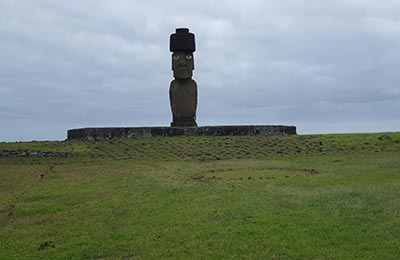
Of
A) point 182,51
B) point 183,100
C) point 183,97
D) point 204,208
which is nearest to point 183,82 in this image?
point 183,97

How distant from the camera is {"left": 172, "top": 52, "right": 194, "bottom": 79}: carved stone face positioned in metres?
28.5

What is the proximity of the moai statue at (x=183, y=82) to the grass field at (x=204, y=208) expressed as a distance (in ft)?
26.6

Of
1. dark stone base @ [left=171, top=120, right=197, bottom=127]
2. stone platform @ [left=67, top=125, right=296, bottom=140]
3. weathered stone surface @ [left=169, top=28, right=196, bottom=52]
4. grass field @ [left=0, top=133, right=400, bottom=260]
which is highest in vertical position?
weathered stone surface @ [left=169, top=28, right=196, bottom=52]

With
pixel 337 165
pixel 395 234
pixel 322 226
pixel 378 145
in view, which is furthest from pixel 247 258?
pixel 378 145

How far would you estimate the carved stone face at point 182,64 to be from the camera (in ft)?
93.6

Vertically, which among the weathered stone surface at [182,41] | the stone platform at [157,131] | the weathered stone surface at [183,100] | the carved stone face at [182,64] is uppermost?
the weathered stone surface at [182,41]

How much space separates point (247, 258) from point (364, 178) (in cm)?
785

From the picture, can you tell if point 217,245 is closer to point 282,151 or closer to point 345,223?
point 345,223

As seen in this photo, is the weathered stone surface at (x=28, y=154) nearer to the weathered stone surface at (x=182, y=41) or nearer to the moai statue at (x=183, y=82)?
the moai statue at (x=183, y=82)

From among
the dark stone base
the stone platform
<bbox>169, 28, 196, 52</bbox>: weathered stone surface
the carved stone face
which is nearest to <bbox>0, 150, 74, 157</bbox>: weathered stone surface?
the stone platform

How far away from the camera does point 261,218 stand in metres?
9.41

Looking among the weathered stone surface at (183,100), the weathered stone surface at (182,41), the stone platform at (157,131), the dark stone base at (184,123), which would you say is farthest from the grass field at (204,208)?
the weathered stone surface at (182,41)

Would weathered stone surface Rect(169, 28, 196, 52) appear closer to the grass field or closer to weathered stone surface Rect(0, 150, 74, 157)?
weathered stone surface Rect(0, 150, 74, 157)

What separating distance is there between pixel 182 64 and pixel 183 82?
1.11 metres
